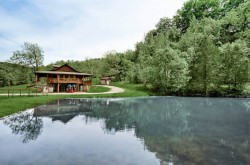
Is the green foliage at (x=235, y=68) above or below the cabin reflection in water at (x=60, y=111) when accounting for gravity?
above

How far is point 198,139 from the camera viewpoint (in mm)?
11758

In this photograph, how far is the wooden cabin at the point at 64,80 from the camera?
44669 mm

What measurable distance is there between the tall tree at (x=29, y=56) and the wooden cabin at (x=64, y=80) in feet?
60.2

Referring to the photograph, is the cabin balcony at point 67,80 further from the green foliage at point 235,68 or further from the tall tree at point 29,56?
the green foliage at point 235,68

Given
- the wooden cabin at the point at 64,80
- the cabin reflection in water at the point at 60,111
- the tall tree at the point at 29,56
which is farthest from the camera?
the tall tree at the point at 29,56

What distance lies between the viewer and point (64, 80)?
152 ft

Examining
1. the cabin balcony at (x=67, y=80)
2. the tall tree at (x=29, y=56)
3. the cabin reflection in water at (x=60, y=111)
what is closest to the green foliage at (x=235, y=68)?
the cabin balcony at (x=67, y=80)

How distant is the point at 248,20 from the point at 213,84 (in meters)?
36.8

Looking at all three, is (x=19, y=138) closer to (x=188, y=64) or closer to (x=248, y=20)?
(x=188, y=64)

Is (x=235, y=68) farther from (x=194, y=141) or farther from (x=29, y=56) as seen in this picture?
(x=29, y=56)

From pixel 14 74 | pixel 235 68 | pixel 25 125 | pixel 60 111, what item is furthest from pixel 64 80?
pixel 235 68

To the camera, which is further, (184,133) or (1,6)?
(1,6)

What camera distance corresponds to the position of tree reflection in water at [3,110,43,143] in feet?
41.3

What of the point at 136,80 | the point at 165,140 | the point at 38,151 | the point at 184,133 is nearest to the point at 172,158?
the point at 165,140
